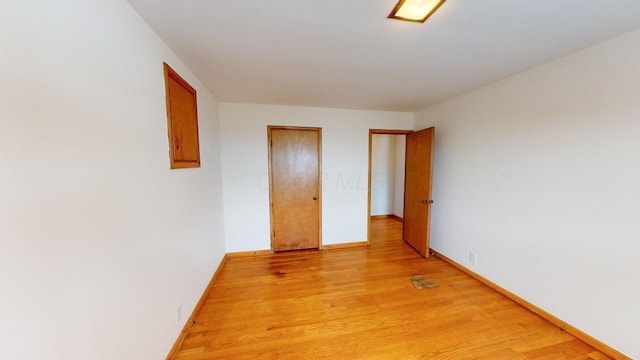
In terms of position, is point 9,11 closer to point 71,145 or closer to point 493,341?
point 71,145

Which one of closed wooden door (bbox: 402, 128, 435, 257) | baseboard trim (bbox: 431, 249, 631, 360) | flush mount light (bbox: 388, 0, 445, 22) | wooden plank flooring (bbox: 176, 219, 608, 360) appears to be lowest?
wooden plank flooring (bbox: 176, 219, 608, 360)

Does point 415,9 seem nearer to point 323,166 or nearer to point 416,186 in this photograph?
point 323,166

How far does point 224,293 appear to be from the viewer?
7.98 feet

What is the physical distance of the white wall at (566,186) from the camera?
5.14ft

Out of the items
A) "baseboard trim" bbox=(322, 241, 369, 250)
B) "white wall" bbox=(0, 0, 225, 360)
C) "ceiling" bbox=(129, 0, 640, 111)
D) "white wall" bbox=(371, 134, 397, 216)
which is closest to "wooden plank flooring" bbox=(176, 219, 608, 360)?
"white wall" bbox=(0, 0, 225, 360)

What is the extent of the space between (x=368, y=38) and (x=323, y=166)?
214cm

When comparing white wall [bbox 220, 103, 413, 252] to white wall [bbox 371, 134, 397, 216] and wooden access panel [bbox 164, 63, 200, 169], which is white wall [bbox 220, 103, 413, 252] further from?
white wall [bbox 371, 134, 397, 216]

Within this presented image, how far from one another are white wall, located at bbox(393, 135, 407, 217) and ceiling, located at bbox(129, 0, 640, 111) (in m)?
2.97

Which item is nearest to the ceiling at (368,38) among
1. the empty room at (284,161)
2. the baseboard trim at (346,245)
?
the empty room at (284,161)

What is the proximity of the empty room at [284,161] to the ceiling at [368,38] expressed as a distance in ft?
0.05

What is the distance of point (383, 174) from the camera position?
5.69 meters

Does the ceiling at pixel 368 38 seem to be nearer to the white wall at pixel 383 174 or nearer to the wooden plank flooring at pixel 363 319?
the wooden plank flooring at pixel 363 319

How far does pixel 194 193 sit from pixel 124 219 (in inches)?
38.5

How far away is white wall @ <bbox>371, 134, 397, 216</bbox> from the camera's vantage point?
5582 millimetres
